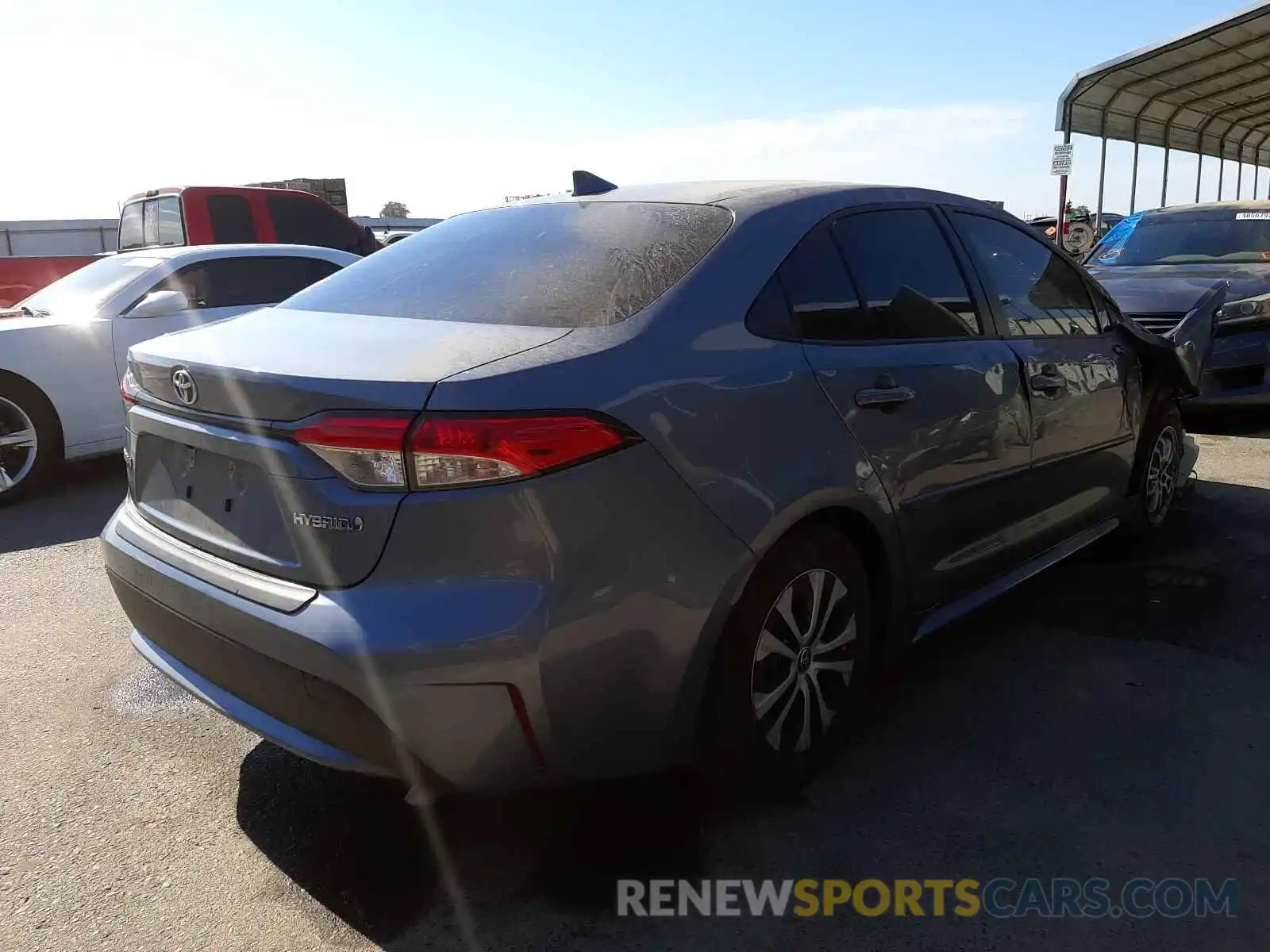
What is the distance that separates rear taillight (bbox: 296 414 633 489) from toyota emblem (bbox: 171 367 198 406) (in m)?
0.52

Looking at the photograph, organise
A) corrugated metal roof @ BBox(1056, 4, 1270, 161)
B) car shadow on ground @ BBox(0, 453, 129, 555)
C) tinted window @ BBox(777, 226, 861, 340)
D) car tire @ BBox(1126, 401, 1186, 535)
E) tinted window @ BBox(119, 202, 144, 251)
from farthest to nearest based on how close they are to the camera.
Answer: corrugated metal roof @ BBox(1056, 4, 1270, 161) < tinted window @ BBox(119, 202, 144, 251) < car shadow on ground @ BBox(0, 453, 129, 555) < car tire @ BBox(1126, 401, 1186, 535) < tinted window @ BBox(777, 226, 861, 340)

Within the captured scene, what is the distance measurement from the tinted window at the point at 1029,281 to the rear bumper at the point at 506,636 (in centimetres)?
174

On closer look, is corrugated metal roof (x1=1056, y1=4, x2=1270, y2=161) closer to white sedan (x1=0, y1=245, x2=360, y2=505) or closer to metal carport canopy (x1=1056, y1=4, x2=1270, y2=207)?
metal carport canopy (x1=1056, y1=4, x2=1270, y2=207)

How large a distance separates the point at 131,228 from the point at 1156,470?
11.1 metres

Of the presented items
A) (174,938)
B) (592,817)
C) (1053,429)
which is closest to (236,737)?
(174,938)

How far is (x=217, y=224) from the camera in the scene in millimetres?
10758

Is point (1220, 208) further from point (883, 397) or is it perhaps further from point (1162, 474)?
point (883, 397)

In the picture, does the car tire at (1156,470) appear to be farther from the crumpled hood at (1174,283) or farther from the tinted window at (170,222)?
the tinted window at (170,222)

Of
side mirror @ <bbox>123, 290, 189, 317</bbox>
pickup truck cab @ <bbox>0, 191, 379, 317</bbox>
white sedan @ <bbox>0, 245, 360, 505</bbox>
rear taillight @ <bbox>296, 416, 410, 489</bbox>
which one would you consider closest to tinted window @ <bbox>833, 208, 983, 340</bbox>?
rear taillight @ <bbox>296, 416, 410, 489</bbox>

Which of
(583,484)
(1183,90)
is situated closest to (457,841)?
(583,484)

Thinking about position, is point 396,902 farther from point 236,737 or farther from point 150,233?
point 150,233

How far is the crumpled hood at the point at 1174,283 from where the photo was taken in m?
7.02

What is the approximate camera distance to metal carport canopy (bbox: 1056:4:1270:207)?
1260 centimetres

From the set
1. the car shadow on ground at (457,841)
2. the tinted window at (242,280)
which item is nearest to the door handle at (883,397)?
the car shadow on ground at (457,841)
